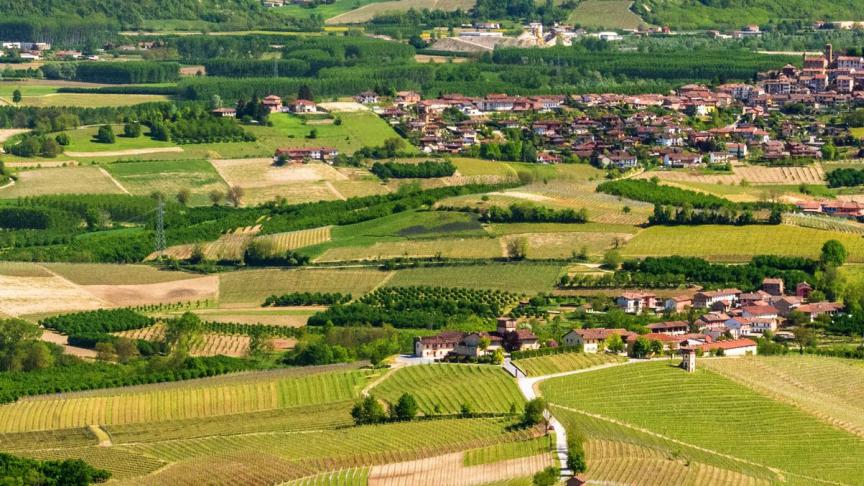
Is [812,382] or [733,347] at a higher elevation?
[812,382]

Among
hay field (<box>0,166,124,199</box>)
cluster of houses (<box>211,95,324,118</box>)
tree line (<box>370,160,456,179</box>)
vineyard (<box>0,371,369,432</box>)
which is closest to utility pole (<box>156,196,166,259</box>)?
hay field (<box>0,166,124,199</box>)

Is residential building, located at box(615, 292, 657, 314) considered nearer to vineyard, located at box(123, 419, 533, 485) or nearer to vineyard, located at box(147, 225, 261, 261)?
vineyard, located at box(147, 225, 261, 261)

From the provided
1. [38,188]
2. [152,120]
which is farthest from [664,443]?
[152,120]

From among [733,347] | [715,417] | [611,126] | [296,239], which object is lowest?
[296,239]

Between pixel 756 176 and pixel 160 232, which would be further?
pixel 756 176

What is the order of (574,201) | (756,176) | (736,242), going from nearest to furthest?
(736,242)
(574,201)
(756,176)

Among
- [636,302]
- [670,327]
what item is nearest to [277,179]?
[636,302]

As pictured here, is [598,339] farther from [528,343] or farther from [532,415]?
[532,415]

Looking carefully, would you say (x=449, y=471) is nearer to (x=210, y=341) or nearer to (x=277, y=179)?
(x=210, y=341)
